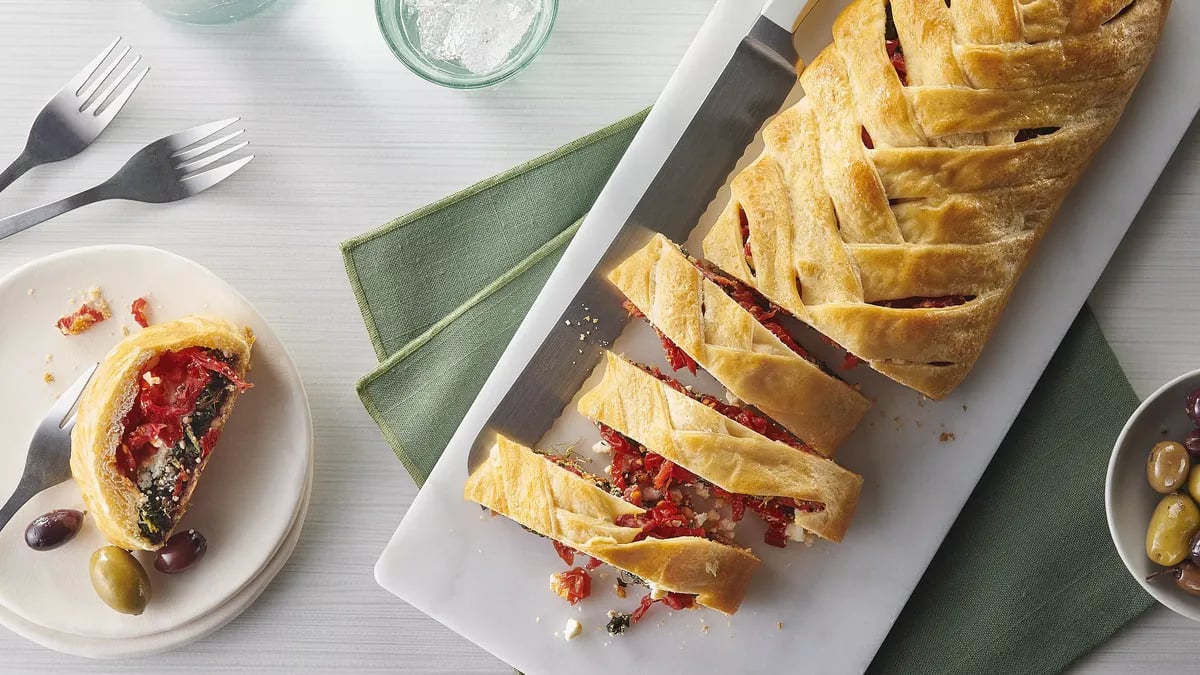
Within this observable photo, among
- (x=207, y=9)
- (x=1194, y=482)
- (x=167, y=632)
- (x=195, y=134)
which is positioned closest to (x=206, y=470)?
(x=167, y=632)

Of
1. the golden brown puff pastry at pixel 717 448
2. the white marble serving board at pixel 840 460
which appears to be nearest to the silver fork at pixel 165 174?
the white marble serving board at pixel 840 460

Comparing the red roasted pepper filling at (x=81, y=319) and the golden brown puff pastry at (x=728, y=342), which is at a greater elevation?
the golden brown puff pastry at (x=728, y=342)

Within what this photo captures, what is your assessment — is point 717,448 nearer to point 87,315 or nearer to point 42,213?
point 87,315

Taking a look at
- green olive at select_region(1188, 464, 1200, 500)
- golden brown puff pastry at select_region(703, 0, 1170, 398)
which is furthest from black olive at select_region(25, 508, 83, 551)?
green olive at select_region(1188, 464, 1200, 500)

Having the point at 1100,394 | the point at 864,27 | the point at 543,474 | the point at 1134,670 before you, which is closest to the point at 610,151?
the point at 864,27

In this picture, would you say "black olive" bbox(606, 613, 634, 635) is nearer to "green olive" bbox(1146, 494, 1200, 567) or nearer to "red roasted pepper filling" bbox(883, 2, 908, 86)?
"green olive" bbox(1146, 494, 1200, 567)

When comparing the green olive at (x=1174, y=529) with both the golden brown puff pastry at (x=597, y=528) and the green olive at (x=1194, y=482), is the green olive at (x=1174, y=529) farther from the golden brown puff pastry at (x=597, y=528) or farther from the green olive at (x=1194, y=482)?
the golden brown puff pastry at (x=597, y=528)
